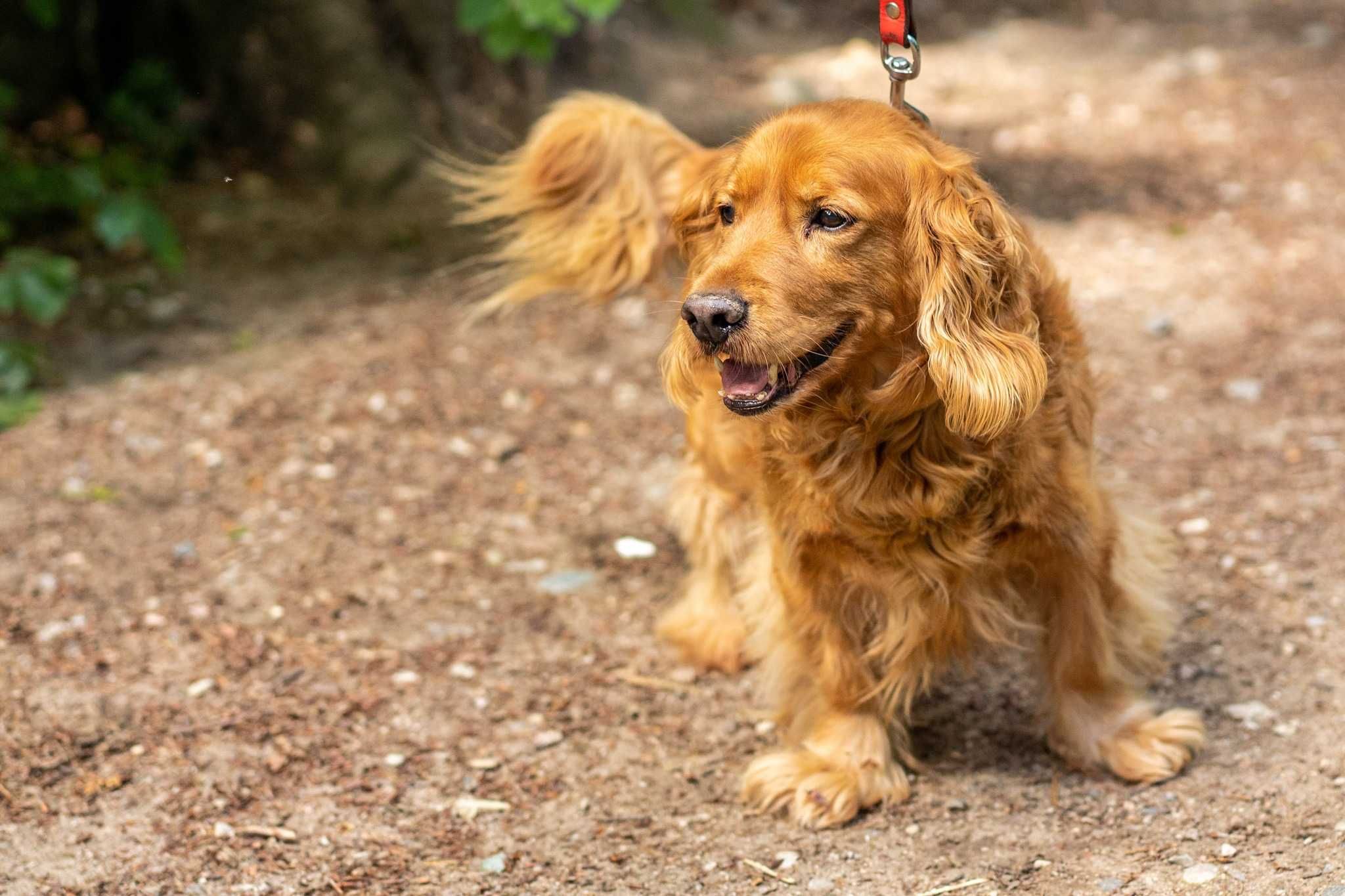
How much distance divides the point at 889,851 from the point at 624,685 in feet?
3.22

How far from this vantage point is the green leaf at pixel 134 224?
5.19m

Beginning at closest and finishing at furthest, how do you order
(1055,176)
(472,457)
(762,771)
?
(762,771) → (472,457) → (1055,176)

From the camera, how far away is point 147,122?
7125 mm

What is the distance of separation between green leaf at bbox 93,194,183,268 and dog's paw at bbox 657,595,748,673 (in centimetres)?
271

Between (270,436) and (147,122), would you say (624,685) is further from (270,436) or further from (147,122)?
(147,122)

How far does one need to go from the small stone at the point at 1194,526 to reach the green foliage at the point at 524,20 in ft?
8.50

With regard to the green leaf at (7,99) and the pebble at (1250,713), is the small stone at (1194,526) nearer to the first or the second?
the pebble at (1250,713)

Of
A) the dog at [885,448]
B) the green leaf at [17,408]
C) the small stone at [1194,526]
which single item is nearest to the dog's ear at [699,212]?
the dog at [885,448]

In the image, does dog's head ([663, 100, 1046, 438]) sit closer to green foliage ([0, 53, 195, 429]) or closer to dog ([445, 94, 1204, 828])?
dog ([445, 94, 1204, 828])

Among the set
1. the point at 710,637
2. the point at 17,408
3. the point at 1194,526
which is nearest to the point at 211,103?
the point at 17,408

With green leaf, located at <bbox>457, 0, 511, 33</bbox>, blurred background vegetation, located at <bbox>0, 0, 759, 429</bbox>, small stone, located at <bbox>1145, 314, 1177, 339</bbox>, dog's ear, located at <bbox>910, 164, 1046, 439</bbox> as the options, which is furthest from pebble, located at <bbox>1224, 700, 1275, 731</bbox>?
green leaf, located at <bbox>457, 0, 511, 33</bbox>

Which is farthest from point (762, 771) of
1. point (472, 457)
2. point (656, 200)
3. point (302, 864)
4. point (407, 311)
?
point (407, 311)

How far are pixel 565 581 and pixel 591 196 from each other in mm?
1146

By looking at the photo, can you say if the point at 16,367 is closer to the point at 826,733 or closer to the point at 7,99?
the point at 7,99
